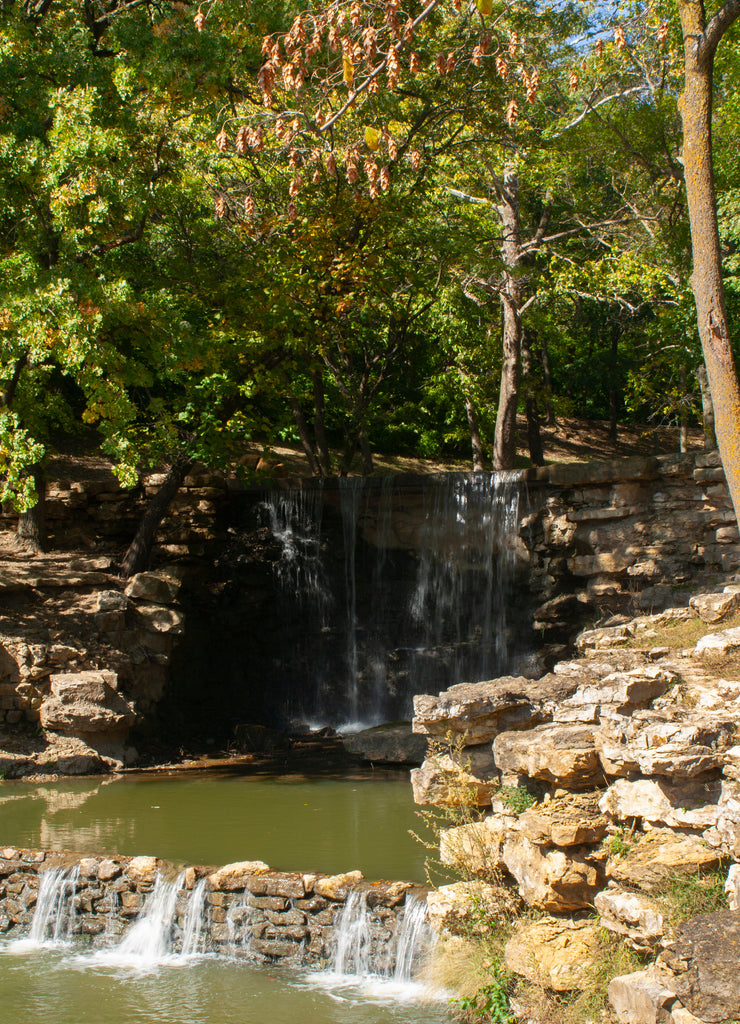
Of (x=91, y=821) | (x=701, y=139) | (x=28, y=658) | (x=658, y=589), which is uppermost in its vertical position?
(x=701, y=139)

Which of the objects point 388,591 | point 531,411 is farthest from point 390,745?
point 531,411

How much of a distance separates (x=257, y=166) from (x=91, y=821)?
10.4 meters

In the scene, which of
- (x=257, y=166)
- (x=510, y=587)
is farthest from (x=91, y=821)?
(x=257, y=166)

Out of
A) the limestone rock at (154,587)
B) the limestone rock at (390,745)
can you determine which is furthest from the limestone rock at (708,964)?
the limestone rock at (154,587)

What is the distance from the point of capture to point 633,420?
89.0 ft

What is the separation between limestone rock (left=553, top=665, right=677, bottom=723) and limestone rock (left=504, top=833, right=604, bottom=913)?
94 centimetres

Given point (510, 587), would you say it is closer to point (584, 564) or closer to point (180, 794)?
point (584, 564)

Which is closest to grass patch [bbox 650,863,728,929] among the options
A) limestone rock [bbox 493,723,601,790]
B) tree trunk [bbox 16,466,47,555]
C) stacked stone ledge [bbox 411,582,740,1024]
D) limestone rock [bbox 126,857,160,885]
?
stacked stone ledge [bbox 411,582,740,1024]

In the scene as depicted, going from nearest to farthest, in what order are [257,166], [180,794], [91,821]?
1. [91,821]
2. [180,794]
3. [257,166]

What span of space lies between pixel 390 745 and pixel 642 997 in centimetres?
740

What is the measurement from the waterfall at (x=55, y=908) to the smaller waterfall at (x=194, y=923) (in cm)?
102

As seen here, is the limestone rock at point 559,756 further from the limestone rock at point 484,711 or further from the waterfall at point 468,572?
the waterfall at point 468,572

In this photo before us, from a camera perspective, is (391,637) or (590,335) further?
(590,335)

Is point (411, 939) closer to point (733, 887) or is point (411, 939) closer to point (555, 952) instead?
point (555, 952)
